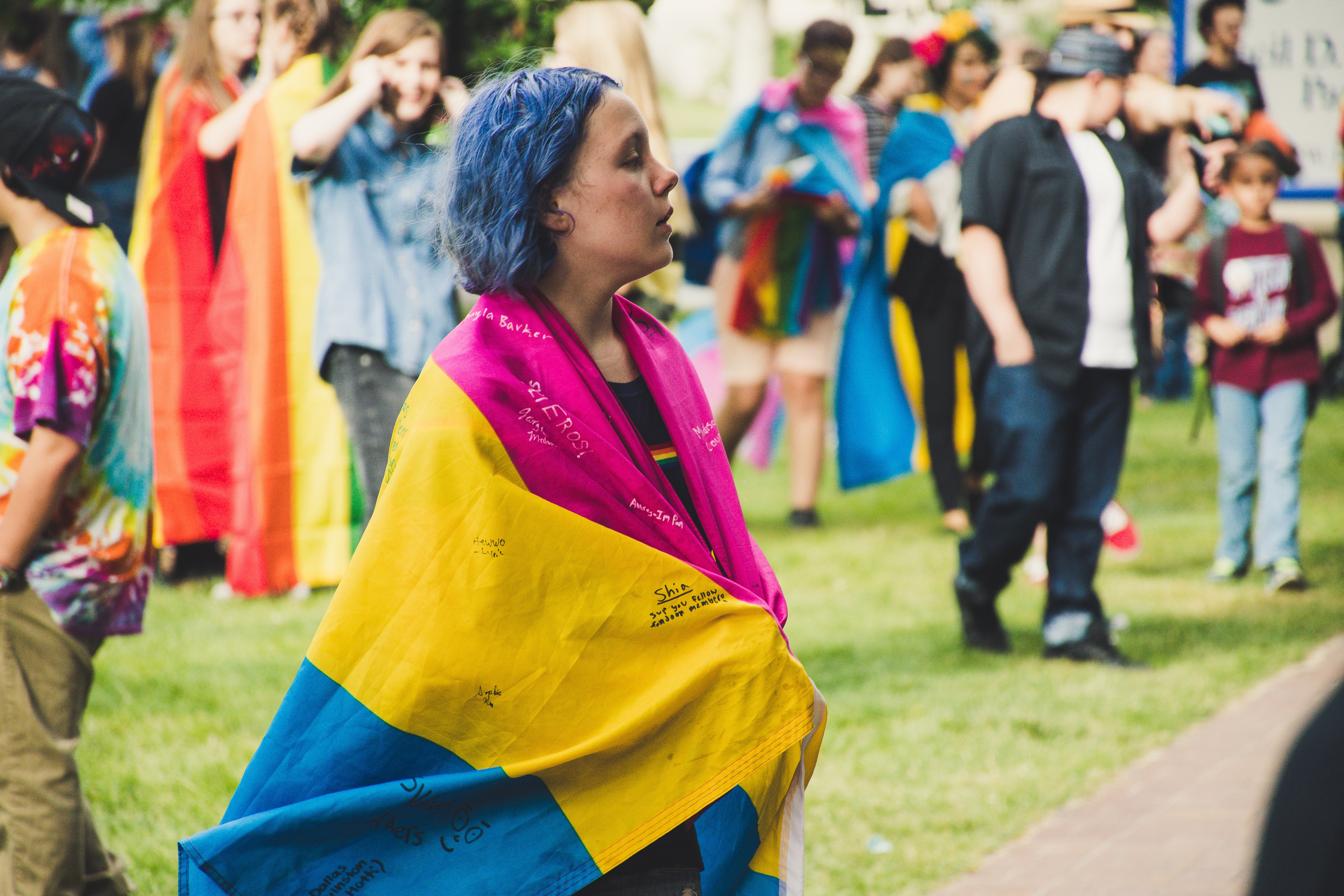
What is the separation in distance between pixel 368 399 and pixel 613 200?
367cm

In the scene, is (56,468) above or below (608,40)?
below

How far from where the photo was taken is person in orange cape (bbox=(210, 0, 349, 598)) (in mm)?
6516

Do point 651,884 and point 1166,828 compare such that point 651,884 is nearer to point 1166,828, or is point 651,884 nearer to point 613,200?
point 613,200

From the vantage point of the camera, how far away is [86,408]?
3.10 m

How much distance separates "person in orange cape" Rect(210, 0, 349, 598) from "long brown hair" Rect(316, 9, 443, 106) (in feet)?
3.12

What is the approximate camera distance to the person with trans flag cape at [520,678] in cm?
205

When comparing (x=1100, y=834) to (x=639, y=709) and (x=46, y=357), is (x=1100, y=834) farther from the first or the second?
(x=46, y=357)

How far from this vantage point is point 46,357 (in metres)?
3.06

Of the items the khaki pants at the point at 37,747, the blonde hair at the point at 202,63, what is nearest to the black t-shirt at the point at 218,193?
the blonde hair at the point at 202,63

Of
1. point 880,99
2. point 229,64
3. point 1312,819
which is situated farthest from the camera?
point 880,99

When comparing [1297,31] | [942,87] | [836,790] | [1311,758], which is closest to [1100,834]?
[836,790]

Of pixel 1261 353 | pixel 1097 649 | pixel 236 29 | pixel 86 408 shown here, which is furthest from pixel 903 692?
pixel 236 29

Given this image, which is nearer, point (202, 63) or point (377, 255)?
point (377, 255)

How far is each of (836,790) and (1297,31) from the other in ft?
25.2
